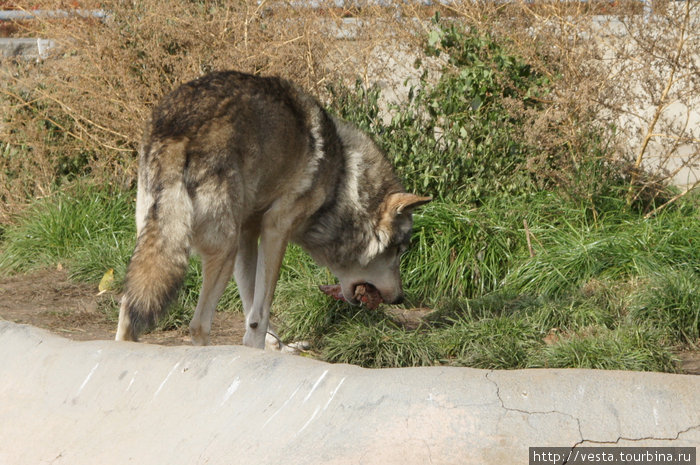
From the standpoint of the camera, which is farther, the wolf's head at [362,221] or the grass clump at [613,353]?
the wolf's head at [362,221]

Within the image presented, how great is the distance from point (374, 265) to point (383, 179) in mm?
624

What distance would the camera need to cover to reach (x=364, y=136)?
20.4 feet

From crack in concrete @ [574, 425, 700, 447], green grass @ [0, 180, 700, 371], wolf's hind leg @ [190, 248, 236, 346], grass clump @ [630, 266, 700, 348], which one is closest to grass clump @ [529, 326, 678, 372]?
green grass @ [0, 180, 700, 371]

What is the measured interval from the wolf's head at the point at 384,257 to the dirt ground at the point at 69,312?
95 cm

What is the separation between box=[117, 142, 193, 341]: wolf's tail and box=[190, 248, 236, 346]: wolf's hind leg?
1.02ft

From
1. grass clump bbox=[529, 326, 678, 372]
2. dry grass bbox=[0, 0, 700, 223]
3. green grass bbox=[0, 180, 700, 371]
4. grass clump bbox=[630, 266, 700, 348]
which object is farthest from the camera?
dry grass bbox=[0, 0, 700, 223]

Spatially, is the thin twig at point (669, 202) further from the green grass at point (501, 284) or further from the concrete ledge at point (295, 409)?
the concrete ledge at point (295, 409)

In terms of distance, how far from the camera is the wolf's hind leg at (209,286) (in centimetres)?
496

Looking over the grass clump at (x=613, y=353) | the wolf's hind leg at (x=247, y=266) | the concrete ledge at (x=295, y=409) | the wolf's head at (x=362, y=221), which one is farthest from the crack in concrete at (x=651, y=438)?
the wolf's hind leg at (x=247, y=266)

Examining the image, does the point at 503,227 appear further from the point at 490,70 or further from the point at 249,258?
the point at 249,258

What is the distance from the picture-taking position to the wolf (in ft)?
15.2

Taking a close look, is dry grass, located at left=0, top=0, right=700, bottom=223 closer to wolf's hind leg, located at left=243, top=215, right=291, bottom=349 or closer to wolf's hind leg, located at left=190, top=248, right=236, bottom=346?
wolf's hind leg, located at left=243, top=215, right=291, bottom=349

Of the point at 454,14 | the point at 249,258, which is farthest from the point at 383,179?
the point at 454,14

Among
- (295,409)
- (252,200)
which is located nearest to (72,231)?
(252,200)
